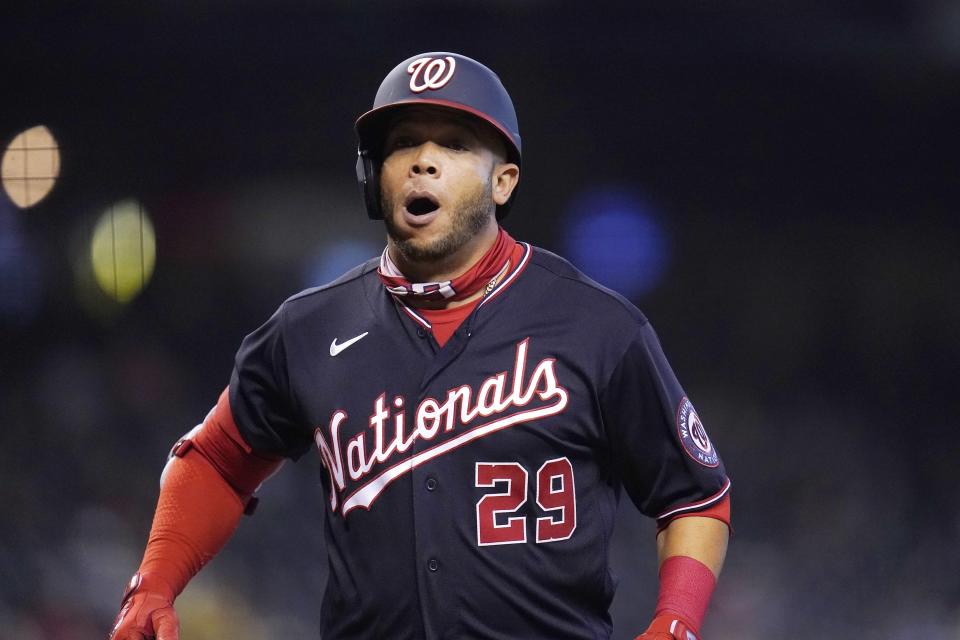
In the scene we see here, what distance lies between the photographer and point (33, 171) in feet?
12.7

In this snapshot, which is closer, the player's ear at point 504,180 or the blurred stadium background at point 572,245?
the player's ear at point 504,180

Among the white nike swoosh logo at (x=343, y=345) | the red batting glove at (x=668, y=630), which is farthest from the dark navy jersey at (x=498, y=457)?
the red batting glove at (x=668, y=630)

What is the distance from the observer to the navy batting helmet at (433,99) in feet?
4.83

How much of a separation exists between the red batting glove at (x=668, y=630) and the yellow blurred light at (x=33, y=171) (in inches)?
122

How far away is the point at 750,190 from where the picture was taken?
3.78 m

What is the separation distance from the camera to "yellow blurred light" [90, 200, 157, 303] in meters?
3.81

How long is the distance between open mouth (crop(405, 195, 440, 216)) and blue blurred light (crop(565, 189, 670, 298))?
89.1 inches

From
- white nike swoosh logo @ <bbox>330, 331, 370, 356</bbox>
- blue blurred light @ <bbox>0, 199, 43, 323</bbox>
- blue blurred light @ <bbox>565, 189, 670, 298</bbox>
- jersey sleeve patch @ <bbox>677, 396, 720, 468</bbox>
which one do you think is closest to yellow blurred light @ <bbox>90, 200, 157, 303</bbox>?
blue blurred light @ <bbox>0, 199, 43, 323</bbox>

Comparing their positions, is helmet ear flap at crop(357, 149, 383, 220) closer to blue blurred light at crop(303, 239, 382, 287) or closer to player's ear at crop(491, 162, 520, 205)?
player's ear at crop(491, 162, 520, 205)

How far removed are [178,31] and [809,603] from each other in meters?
2.79

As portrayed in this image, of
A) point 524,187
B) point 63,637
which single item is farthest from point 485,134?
point 63,637

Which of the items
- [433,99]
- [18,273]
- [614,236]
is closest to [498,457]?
[433,99]

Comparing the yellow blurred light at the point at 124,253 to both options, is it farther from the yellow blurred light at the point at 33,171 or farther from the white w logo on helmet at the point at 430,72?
the white w logo on helmet at the point at 430,72

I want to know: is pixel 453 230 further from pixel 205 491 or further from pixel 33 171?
pixel 33 171
